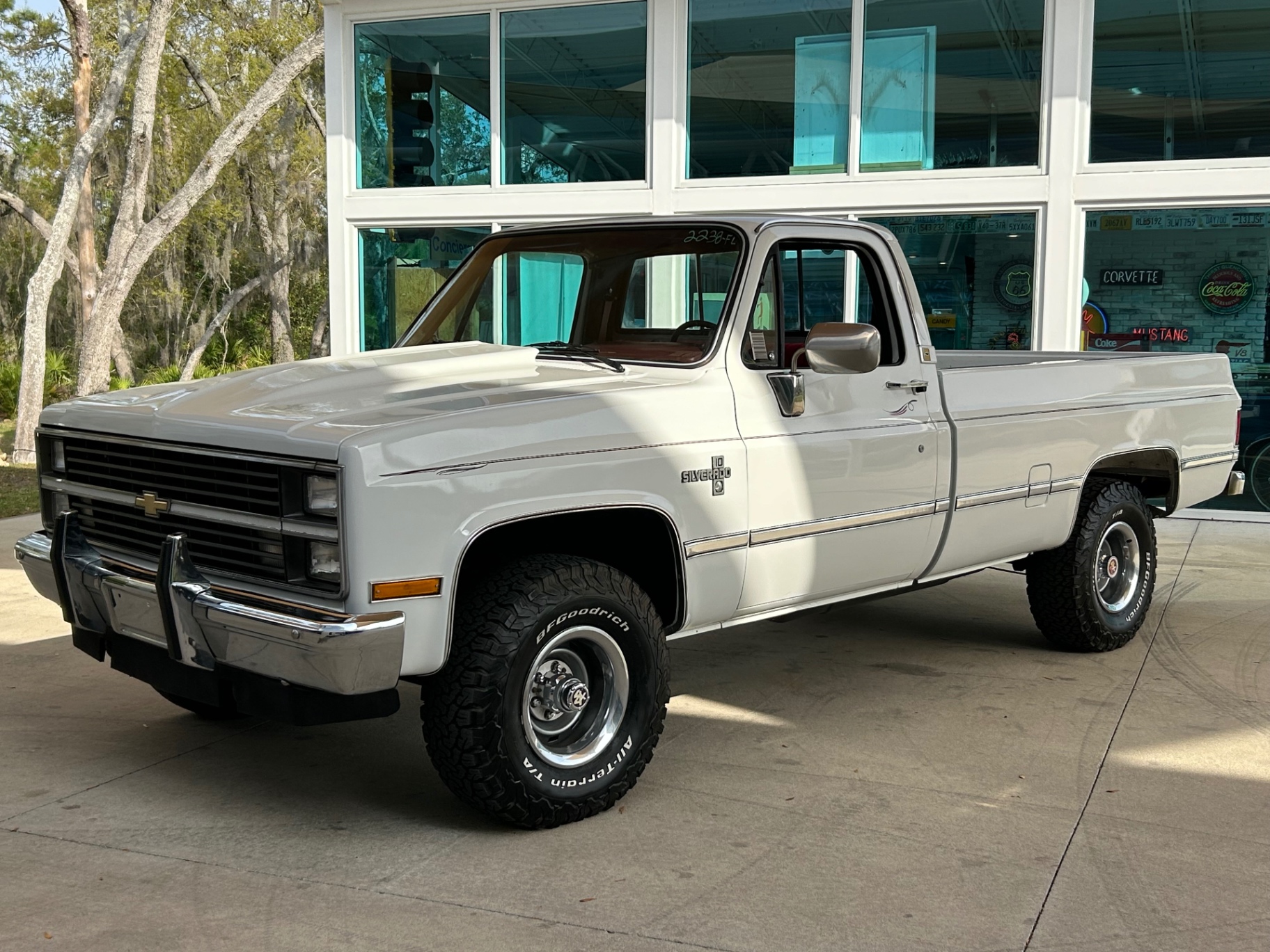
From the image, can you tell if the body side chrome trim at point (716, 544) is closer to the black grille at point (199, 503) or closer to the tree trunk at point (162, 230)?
the black grille at point (199, 503)

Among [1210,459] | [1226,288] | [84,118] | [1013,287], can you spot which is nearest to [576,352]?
[1210,459]

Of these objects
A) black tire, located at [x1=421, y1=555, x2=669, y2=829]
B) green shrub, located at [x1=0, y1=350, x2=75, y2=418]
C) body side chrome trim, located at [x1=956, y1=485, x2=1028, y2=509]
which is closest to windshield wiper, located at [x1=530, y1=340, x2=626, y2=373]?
black tire, located at [x1=421, y1=555, x2=669, y2=829]

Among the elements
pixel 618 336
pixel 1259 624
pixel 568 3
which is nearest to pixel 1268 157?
pixel 1259 624

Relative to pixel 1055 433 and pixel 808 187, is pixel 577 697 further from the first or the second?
pixel 808 187

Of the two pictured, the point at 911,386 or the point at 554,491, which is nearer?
the point at 554,491

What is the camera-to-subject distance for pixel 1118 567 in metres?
6.60

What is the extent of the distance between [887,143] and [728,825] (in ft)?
28.6

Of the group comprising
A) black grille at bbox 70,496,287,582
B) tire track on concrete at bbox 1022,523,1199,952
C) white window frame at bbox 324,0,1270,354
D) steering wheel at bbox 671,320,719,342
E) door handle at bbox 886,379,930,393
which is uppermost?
white window frame at bbox 324,0,1270,354

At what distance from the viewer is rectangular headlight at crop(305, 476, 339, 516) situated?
357 centimetres

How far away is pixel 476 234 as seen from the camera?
41.8ft

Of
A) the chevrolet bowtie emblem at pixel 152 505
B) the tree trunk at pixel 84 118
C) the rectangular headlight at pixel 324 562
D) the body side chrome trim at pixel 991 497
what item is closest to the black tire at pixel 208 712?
the chevrolet bowtie emblem at pixel 152 505

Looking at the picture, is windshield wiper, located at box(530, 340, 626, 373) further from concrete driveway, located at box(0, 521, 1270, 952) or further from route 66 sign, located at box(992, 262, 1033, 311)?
route 66 sign, located at box(992, 262, 1033, 311)

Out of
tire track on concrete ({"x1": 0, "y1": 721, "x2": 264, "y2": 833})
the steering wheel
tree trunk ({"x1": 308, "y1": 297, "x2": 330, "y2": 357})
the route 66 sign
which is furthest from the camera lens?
tree trunk ({"x1": 308, "y1": 297, "x2": 330, "y2": 357})

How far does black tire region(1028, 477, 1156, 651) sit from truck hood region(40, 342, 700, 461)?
2.67 meters
